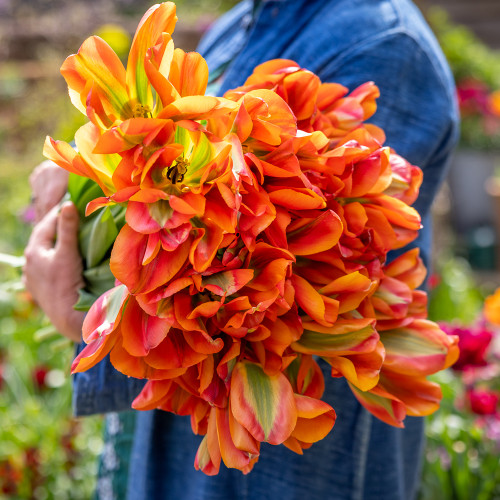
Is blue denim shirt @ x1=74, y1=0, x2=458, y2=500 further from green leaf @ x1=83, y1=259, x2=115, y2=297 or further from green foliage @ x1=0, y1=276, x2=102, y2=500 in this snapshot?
green foliage @ x1=0, y1=276, x2=102, y2=500

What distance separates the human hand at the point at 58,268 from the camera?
2.25 feet

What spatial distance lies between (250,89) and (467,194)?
420 cm

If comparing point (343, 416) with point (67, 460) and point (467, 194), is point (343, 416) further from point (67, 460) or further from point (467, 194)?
point (467, 194)

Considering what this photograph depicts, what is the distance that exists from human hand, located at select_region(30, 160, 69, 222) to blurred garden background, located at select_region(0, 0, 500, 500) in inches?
4.1

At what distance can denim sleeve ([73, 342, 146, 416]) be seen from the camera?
28.4 inches

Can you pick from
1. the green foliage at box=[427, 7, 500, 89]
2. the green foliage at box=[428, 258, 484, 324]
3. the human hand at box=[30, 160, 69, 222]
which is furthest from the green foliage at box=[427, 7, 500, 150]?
the human hand at box=[30, 160, 69, 222]

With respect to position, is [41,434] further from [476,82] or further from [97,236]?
[476,82]

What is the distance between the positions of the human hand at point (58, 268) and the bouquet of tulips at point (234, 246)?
0.75 feet

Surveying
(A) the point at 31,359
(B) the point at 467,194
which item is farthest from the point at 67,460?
(B) the point at 467,194

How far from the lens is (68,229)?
0.68m

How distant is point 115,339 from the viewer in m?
0.45

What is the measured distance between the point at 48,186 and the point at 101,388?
0.86 ft

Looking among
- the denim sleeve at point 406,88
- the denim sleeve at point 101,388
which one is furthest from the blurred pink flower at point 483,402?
the denim sleeve at point 101,388

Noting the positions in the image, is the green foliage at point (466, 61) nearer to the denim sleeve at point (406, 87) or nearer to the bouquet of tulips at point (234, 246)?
the denim sleeve at point (406, 87)
